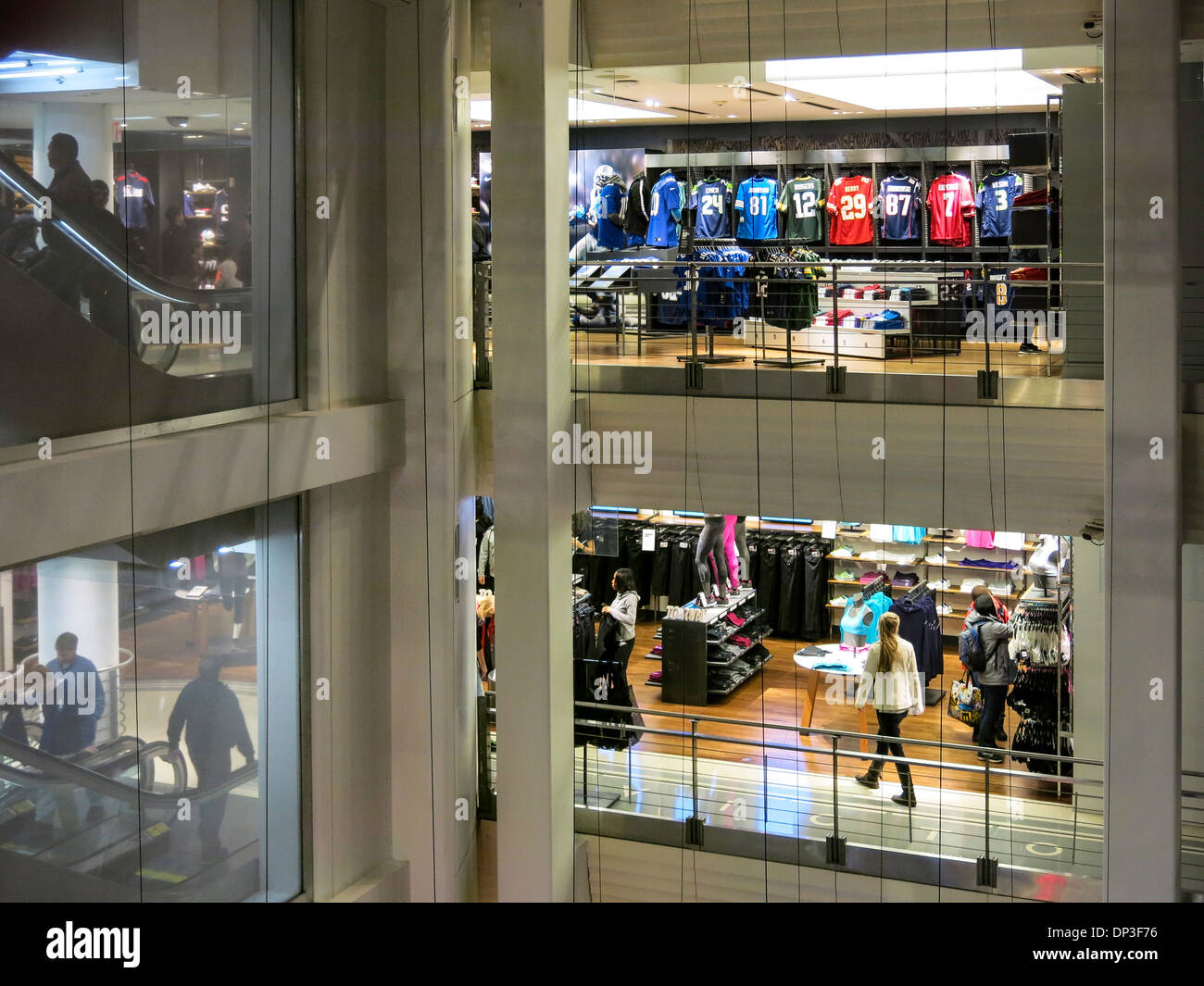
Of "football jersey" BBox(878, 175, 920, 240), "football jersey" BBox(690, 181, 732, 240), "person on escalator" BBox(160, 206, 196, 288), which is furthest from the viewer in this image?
"football jersey" BBox(878, 175, 920, 240)

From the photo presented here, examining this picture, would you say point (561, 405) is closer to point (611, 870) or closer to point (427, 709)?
point (427, 709)

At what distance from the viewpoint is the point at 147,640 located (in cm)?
267

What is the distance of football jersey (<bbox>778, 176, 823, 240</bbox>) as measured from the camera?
516cm

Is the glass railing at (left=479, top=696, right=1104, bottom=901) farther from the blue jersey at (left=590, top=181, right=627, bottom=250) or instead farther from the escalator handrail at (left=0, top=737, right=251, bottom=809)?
the blue jersey at (left=590, top=181, right=627, bottom=250)

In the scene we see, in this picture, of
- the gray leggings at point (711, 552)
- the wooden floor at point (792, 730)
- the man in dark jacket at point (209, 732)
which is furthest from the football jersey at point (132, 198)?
the gray leggings at point (711, 552)

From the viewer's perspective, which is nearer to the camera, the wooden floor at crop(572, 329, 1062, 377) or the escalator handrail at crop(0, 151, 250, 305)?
Result: the escalator handrail at crop(0, 151, 250, 305)

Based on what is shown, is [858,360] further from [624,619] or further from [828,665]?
[624,619]

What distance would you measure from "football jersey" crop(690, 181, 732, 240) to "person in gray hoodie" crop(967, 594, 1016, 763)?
1.96 metres

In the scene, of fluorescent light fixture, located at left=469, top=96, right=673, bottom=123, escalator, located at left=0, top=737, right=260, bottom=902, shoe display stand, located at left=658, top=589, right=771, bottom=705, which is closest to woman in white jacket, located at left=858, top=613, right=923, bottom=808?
shoe display stand, located at left=658, top=589, right=771, bottom=705

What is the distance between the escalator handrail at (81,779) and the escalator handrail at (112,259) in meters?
0.97

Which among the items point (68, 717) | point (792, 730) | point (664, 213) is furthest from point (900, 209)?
point (68, 717)

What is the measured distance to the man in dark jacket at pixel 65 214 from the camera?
2346 millimetres

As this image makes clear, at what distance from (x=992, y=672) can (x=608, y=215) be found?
93.6 inches

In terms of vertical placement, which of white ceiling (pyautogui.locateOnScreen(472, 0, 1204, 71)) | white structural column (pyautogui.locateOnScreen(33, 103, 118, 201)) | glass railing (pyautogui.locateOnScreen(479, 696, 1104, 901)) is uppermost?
white ceiling (pyautogui.locateOnScreen(472, 0, 1204, 71))
